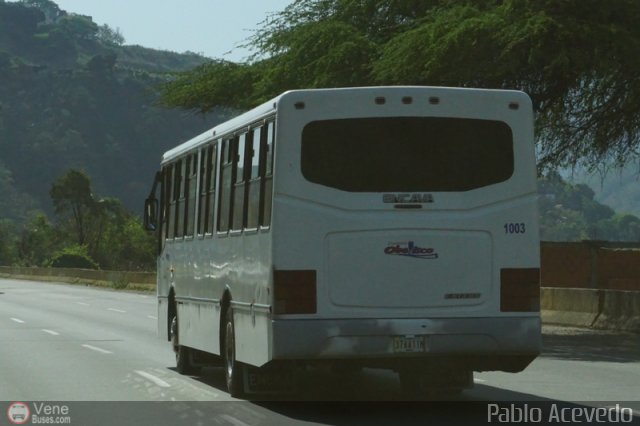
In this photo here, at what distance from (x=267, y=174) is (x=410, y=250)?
154 centimetres

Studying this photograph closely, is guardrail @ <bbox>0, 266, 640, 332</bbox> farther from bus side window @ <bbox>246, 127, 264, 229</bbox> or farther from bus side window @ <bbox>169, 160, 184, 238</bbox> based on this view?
bus side window @ <bbox>246, 127, 264, 229</bbox>

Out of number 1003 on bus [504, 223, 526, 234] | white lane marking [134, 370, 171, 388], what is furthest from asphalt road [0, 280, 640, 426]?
number 1003 on bus [504, 223, 526, 234]

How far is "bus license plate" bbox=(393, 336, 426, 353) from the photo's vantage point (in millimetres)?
12859

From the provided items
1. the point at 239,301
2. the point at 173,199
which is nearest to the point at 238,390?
the point at 239,301

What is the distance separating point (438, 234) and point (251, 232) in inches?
77.7

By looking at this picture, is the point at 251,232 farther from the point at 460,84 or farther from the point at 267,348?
the point at 460,84

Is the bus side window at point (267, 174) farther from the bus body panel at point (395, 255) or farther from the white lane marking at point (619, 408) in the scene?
the white lane marking at point (619, 408)

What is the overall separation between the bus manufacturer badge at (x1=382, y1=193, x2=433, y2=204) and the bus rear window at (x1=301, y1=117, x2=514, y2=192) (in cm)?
7

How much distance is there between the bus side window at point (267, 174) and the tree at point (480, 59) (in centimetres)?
1118

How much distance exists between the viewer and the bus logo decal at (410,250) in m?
13.2

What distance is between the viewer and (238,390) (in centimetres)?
1481

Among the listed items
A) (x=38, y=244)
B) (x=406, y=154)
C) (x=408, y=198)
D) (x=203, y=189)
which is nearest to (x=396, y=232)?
(x=408, y=198)

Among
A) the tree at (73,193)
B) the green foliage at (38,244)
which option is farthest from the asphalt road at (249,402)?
the green foliage at (38,244)

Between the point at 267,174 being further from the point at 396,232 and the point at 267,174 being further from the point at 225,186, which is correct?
the point at 225,186
